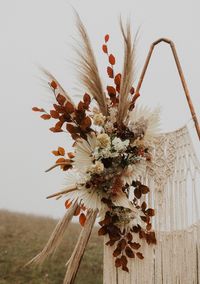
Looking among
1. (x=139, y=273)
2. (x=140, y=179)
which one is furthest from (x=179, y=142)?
(x=139, y=273)

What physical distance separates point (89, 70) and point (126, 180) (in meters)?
0.44

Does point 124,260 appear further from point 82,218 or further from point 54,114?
point 54,114

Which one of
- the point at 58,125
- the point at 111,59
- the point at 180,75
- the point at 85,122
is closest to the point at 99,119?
the point at 85,122

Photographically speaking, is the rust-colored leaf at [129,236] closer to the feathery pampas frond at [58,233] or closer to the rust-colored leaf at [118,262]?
the rust-colored leaf at [118,262]

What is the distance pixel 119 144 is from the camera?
1817 mm

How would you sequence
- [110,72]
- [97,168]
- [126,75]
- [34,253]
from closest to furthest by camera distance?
[97,168]
[126,75]
[110,72]
[34,253]

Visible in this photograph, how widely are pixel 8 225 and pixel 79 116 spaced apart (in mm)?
3516

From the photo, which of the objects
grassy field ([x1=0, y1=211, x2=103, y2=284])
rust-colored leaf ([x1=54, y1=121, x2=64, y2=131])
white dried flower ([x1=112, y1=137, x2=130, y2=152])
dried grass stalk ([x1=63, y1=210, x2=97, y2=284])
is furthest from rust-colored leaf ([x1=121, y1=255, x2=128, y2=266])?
grassy field ([x1=0, y1=211, x2=103, y2=284])

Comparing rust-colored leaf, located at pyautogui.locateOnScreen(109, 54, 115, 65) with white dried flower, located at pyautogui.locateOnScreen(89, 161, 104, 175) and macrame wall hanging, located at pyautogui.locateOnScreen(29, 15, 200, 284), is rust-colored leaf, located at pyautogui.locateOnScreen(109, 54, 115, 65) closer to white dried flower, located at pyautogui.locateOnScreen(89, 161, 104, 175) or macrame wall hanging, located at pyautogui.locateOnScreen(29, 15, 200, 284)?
macrame wall hanging, located at pyautogui.locateOnScreen(29, 15, 200, 284)

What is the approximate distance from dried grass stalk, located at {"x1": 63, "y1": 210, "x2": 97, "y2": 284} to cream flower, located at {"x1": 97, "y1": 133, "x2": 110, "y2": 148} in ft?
0.92

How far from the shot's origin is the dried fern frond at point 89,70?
1.87m

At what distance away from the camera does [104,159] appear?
1.83 m

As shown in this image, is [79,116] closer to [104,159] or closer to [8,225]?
[104,159]

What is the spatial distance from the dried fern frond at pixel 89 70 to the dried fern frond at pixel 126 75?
68 mm
